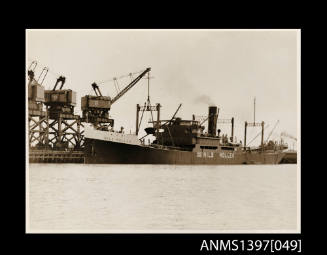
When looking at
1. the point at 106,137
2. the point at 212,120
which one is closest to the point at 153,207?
the point at 106,137

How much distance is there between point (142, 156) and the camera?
3762cm

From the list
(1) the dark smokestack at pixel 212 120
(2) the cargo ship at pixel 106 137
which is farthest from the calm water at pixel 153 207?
(1) the dark smokestack at pixel 212 120

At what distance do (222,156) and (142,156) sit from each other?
12120mm

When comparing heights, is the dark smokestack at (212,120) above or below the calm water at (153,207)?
above

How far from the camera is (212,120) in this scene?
44.4 m

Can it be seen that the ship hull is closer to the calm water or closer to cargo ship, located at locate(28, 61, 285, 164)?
cargo ship, located at locate(28, 61, 285, 164)

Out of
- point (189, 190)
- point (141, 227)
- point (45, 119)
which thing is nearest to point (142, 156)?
point (45, 119)

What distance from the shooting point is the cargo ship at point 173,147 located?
36.4m

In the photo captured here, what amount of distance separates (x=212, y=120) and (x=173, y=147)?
245 inches

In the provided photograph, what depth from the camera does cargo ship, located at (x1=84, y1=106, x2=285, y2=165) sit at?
36.4 m

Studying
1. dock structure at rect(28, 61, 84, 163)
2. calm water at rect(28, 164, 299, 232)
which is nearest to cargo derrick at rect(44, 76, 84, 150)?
dock structure at rect(28, 61, 84, 163)

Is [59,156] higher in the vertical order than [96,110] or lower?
lower

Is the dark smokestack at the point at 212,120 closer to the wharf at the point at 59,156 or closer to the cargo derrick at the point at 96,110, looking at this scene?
the cargo derrick at the point at 96,110

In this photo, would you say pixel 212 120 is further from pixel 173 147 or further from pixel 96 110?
pixel 96 110
